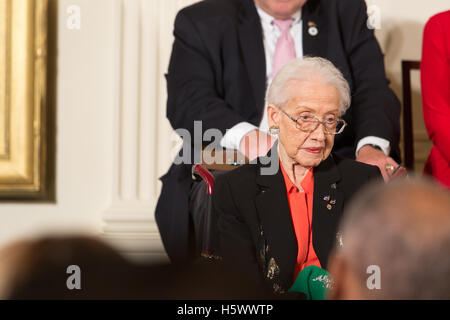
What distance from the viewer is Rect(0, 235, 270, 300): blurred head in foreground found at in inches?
22.9

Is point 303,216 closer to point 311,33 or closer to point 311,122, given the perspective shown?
point 311,122

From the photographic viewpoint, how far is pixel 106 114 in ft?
10.9

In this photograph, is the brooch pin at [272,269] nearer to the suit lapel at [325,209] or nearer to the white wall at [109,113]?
the suit lapel at [325,209]

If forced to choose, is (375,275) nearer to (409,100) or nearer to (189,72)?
(189,72)

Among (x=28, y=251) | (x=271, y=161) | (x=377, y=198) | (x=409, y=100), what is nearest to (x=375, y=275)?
(x=377, y=198)

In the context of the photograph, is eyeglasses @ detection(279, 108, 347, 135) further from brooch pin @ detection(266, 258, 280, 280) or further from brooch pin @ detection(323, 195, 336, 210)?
brooch pin @ detection(266, 258, 280, 280)

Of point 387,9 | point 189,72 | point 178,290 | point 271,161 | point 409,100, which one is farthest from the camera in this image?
point 387,9

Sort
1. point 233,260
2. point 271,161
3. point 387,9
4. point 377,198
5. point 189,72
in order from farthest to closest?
1. point 387,9
2. point 189,72
3. point 271,161
4. point 233,260
5. point 377,198

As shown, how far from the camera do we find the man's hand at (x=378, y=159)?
1.98 m

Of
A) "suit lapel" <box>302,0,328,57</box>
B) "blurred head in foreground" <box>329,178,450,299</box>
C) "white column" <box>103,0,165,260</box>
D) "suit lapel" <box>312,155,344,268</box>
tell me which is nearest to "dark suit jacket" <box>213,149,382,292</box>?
"suit lapel" <box>312,155,344,268</box>

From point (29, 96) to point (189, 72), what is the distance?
3.87 ft

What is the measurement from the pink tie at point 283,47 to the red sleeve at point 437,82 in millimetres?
639

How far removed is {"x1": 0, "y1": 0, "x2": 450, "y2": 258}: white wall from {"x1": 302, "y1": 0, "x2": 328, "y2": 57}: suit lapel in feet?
3.14

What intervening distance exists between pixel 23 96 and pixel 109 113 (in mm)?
459
